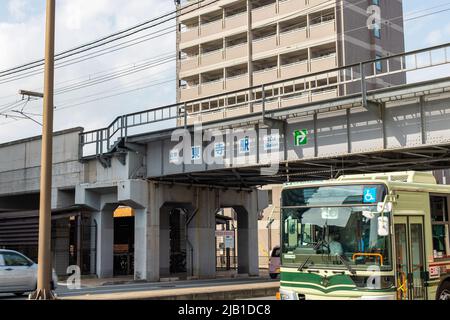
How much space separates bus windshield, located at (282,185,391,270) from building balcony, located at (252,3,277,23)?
53400 millimetres

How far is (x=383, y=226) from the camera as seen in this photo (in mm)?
10523

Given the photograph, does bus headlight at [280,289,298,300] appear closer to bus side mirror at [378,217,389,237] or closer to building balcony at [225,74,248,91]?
bus side mirror at [378,217,389,237]

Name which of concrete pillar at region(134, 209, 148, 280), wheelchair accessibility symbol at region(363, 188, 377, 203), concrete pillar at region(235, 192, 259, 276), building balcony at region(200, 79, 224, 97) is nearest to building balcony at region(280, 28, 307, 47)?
building balcony at region(200, 79, 224, 97)

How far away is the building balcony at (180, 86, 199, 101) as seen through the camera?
6956 centimetres

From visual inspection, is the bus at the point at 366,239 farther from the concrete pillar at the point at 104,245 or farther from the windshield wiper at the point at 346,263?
the concrete pillar at the point at 104,245

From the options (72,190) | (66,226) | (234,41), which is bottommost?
(66,226)

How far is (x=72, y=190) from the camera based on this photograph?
3716 centimetres

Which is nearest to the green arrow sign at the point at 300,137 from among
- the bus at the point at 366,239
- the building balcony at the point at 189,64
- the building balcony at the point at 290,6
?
the bus at the point at 366,239

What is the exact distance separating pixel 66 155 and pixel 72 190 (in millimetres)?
2363

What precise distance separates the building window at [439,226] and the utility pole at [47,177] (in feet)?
29.3

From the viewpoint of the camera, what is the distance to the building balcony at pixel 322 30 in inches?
2233
